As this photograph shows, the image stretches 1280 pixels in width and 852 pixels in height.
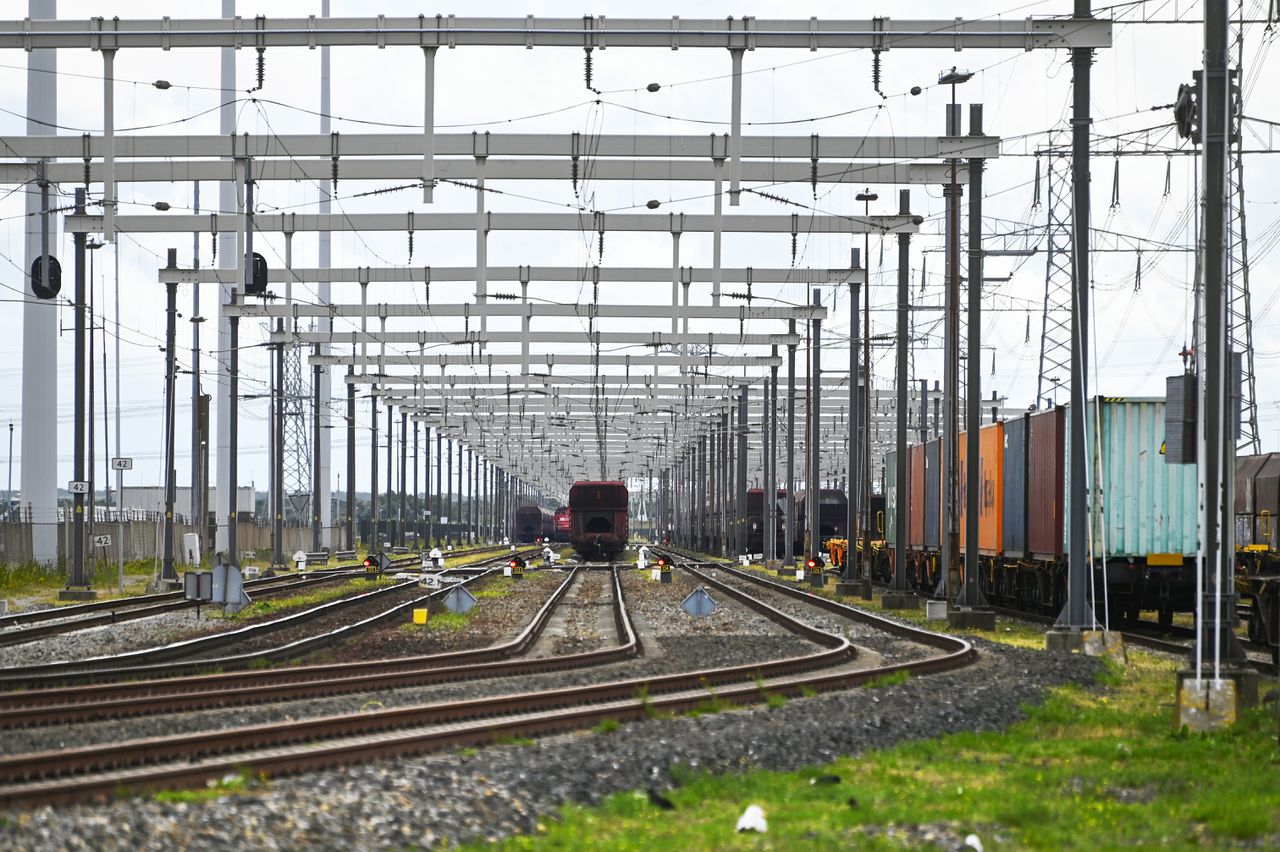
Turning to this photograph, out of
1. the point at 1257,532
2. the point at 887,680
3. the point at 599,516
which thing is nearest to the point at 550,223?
the point at 1257,532

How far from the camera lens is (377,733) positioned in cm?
1295

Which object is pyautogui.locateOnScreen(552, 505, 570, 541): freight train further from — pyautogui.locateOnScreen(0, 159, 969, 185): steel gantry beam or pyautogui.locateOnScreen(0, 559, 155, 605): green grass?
pyautogui.locateOnScreen(0, 159, 969, 185): steel gantry beam

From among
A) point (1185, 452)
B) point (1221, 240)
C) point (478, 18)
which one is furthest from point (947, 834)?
point (478, 18)

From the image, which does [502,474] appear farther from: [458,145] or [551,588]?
[458,145]

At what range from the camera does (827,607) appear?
35.2 m

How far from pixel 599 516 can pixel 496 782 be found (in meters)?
61.3

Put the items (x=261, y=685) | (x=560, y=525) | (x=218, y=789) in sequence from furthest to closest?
(x=560, y=525) < (x=261, y=685) < (x=218, y=789)

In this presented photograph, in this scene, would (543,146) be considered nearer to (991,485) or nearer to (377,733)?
(991,485)

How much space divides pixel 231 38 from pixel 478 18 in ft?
12.1

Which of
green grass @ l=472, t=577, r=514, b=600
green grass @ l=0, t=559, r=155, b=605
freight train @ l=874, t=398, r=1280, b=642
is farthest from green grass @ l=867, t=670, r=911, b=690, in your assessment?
green grass @ l=0, t=559, r=155, b=605

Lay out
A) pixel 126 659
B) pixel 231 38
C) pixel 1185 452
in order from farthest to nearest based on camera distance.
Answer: pixel 231 38 < pixel 126 659 < pixel 1185 452

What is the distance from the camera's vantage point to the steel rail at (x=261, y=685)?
47.1 ft

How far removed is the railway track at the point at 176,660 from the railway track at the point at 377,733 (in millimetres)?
5297

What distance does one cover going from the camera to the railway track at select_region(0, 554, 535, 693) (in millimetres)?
17547
